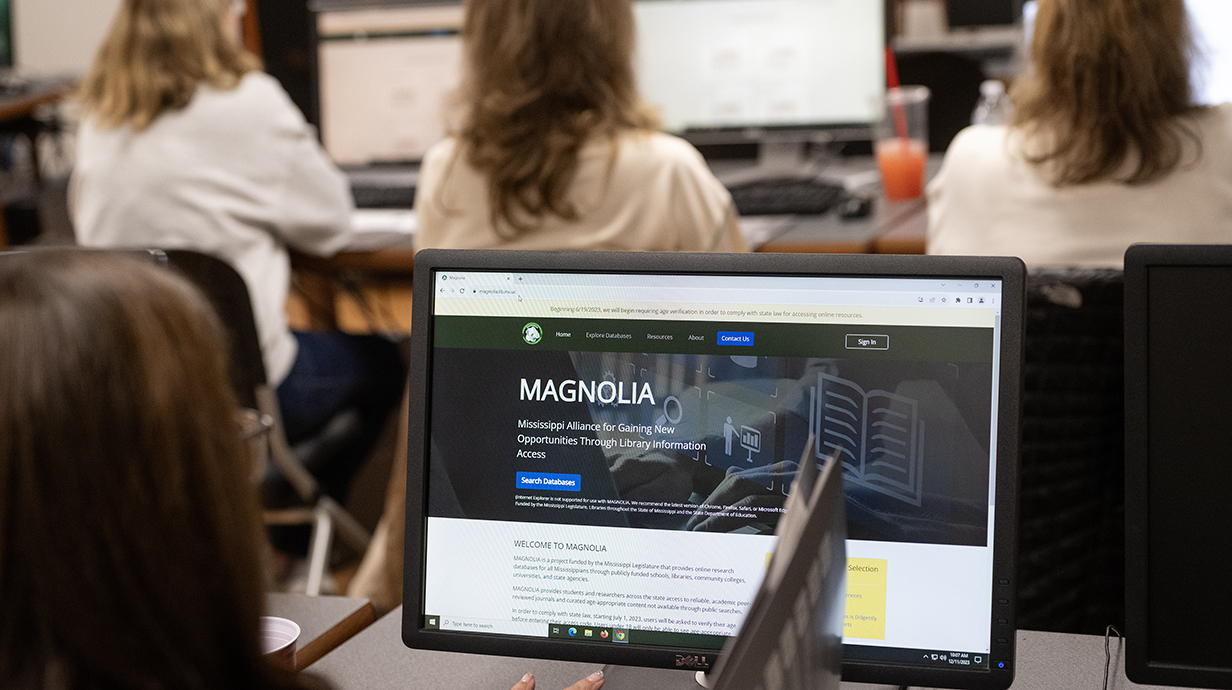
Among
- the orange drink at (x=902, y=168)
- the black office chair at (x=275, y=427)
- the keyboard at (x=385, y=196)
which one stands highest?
the orange drink at (x=902, y=168)

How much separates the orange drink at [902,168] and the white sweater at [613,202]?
641 mm

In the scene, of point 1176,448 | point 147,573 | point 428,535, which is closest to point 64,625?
point 147,573

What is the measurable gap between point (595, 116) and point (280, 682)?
1425mm

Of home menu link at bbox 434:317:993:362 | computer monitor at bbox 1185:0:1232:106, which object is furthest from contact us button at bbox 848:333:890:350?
computer monitor at bbox 1185:0:1232:106

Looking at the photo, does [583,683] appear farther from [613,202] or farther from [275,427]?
[275,427]

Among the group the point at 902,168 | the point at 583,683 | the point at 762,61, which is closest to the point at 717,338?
the point at 583,683

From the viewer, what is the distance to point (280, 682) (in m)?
0.52

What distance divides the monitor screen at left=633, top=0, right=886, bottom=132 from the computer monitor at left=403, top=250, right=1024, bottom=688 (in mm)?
1826

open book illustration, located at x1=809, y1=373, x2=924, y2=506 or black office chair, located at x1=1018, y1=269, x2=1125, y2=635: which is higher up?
open book illustration, located at x1=809, y1=373, x2=924, y2=506

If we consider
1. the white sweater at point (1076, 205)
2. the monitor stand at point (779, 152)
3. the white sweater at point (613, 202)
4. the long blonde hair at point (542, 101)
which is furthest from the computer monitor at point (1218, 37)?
the long blonde hair at point (542, 101)

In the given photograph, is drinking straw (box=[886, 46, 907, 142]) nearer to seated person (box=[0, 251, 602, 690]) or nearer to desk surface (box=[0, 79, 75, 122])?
seated person (box=[0, 251, 602, 690])

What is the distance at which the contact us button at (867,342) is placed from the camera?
809mm

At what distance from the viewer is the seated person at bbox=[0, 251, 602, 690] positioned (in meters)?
0.45

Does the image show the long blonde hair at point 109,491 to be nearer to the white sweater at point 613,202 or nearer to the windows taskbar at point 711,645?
the windows taskbar at point 711,645
